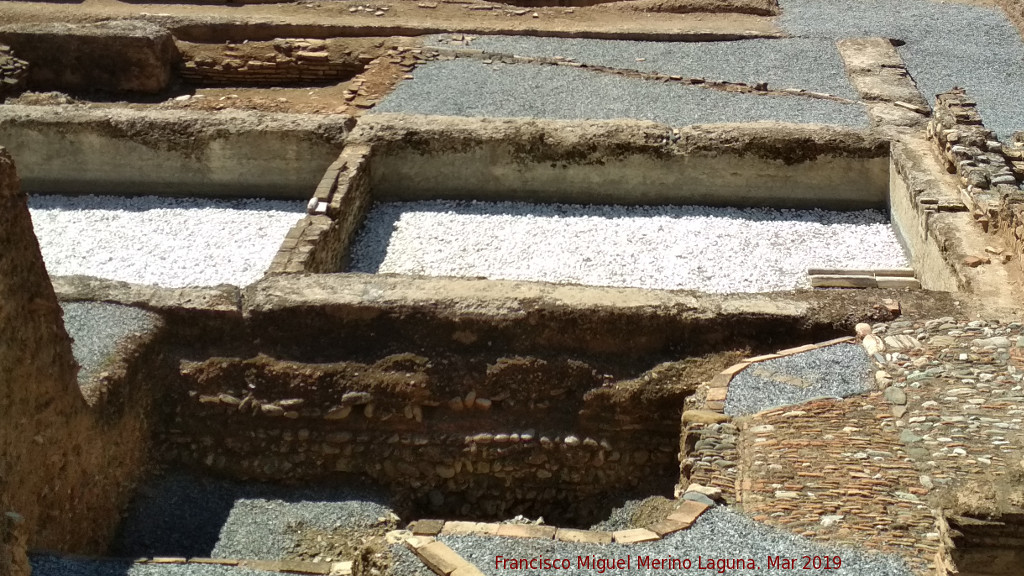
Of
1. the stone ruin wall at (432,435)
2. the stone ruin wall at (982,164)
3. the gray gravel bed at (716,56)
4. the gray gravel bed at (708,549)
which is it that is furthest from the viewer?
the gray gravel bed at (716,56)

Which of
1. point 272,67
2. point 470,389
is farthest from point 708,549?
point 272,67

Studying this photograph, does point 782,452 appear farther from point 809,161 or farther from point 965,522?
point 809,161

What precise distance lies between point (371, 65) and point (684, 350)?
7.25m

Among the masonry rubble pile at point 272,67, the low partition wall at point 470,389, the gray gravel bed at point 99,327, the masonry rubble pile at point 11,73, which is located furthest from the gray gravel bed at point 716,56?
the gray gravel bed at point 99,327

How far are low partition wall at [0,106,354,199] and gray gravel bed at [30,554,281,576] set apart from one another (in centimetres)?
585

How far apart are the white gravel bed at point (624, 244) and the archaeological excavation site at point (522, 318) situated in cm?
5

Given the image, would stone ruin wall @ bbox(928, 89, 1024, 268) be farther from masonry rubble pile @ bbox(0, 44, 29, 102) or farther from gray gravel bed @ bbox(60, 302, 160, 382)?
masonry rubble pile @ bbox(0, 44, 29, 102)

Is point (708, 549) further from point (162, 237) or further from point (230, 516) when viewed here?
point (162, 237)

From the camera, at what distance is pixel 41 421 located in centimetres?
595

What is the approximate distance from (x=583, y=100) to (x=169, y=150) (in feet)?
15.3

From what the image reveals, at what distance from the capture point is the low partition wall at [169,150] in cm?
1064

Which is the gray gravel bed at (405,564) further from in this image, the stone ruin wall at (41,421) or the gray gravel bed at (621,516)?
the gray gravel bed at (621,516)

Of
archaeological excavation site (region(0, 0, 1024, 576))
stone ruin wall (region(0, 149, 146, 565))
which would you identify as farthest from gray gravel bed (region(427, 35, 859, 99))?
stone ruin wall (region(0, 149, 146, 565))

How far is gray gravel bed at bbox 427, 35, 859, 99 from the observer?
1226 cm
